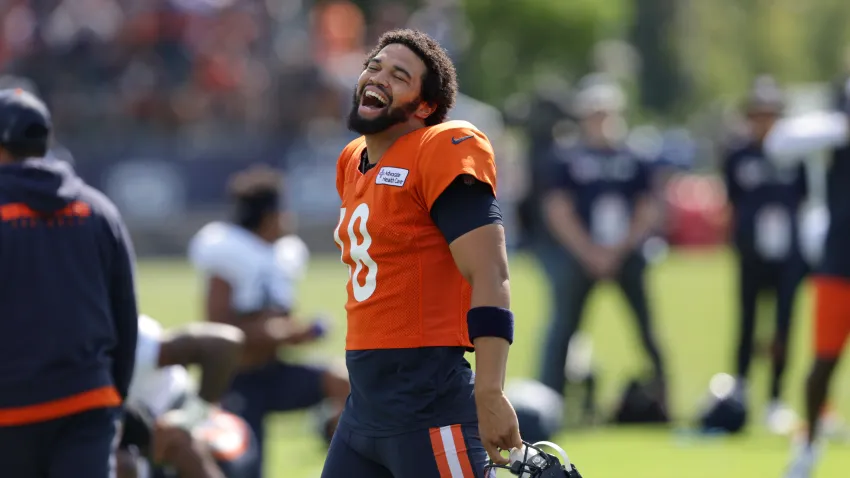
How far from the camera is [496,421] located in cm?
390

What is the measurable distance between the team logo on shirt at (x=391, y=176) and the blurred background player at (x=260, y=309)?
3164 millimetres

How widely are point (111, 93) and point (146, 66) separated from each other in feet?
2.39

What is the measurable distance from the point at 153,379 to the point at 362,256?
230cm

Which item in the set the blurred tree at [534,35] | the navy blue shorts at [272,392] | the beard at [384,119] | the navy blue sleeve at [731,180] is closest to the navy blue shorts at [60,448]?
the beard at [384,119]

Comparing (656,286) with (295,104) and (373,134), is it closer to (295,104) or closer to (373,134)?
(295,104)

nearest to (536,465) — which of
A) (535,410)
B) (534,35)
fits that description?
(535,410)

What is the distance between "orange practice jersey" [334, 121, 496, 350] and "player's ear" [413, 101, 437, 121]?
0.32 feet

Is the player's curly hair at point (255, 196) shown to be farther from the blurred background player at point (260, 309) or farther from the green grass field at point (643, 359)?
the green grass field at point (643, 359)

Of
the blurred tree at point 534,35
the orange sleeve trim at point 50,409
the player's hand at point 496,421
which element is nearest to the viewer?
the player's hand at point 496,421

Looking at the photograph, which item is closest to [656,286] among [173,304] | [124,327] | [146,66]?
[173,304]

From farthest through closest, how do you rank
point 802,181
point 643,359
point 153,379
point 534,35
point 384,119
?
Answer: 1. point 534,35
2. point 643,359
3. point 802,181
4. point 153,379
5. point 384,119

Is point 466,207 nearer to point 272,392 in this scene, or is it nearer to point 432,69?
point 432,69

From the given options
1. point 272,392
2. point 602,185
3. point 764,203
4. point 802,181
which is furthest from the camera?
point 764,203

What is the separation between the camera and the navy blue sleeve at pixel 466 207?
13.2ft
